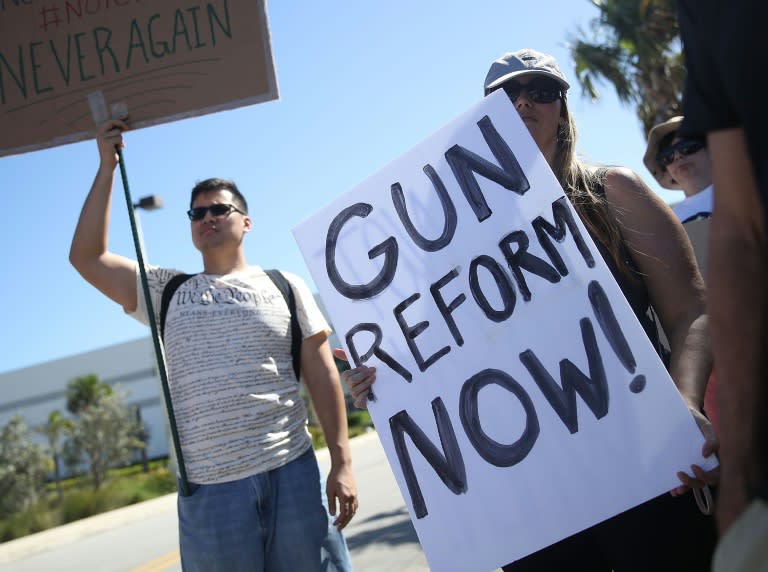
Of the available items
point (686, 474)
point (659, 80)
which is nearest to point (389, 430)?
point (686, 474)

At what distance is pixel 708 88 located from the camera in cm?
105

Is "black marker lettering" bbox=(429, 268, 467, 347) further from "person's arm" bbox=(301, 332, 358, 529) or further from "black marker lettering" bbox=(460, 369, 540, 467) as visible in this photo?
"person's arm" bbox=(301, 332, 358, 529)

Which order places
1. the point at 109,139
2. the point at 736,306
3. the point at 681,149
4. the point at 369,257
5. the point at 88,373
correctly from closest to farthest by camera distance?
the point at 736,306 < the point at 369,257 < the point at 109,139 < the point at 681,149 < the point at 88,373

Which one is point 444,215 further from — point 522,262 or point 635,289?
point 635,289

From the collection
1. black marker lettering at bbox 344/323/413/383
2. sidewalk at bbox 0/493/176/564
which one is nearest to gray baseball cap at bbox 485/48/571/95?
black marker lettering at bbox 344/323/413/383

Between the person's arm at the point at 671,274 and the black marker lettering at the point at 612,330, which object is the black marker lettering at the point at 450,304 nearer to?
the black marker lettering at the point at 612,330

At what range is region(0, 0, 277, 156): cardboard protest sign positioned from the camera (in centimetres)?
289

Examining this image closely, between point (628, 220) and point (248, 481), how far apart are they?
1.56 metres

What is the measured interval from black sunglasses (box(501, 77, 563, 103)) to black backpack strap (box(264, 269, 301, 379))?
1.30 meters

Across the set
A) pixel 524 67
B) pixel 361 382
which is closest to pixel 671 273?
pixel 524 67

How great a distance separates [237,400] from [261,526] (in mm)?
440

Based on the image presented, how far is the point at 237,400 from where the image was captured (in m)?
2.74

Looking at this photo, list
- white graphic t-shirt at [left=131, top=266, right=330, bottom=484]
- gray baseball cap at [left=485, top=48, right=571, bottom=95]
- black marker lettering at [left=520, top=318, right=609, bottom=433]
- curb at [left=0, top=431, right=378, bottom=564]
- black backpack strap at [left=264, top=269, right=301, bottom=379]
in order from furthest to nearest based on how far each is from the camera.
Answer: curb at [left=0, top=431, right=378, bottom=564] < black backpack strap at [left=264, top=269, right=301, bottom=379] < white graphic t-shirt at [left=131, top=266, right=330, bottom=484] < gray baseball cap at [left=485, top=48, right=571, bottom=95] < black marker lettering at [left=520, top=318, right=609, bottom=433]

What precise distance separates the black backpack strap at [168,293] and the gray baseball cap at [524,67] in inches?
56.5
